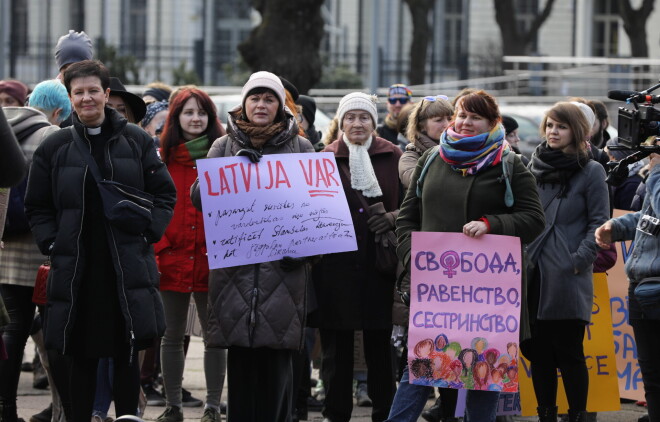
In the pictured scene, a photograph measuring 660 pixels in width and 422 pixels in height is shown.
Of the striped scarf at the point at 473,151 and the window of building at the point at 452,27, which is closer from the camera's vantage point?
the striped scarf at the point at 473,151

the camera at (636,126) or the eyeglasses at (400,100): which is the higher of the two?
the eyeglasses at (400,100)

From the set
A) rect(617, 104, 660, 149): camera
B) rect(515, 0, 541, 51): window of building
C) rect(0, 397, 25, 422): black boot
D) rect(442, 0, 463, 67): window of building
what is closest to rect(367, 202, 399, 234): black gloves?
rect(617, 104, 660, 149): camera

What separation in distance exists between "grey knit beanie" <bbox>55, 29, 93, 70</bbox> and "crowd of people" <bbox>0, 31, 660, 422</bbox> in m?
0.66

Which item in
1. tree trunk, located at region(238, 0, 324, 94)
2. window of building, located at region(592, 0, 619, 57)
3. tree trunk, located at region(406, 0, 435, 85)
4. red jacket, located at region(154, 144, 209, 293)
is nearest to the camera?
red jacket, located at region(154, 144, 209, 293)

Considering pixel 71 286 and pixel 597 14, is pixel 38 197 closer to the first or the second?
pixel 71 286

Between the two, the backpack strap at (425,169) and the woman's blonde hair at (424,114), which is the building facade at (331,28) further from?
the backpack strap at (425,169)

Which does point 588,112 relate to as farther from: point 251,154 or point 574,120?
point 251,154

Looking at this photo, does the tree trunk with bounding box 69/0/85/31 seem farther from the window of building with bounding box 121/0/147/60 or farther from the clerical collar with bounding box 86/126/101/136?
the clerical collar with bounding box 86/126/101/136

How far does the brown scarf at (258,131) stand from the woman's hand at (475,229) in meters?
1.05

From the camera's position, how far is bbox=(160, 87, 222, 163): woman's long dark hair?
7254mm

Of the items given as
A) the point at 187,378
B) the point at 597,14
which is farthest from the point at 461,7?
the point at 187,378

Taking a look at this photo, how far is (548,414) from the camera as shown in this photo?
688 cm

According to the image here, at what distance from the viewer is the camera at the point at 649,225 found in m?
5.89

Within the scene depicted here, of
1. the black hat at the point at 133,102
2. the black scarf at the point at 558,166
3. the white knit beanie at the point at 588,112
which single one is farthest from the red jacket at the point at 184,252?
the white knit beanie at the point at 588,112
